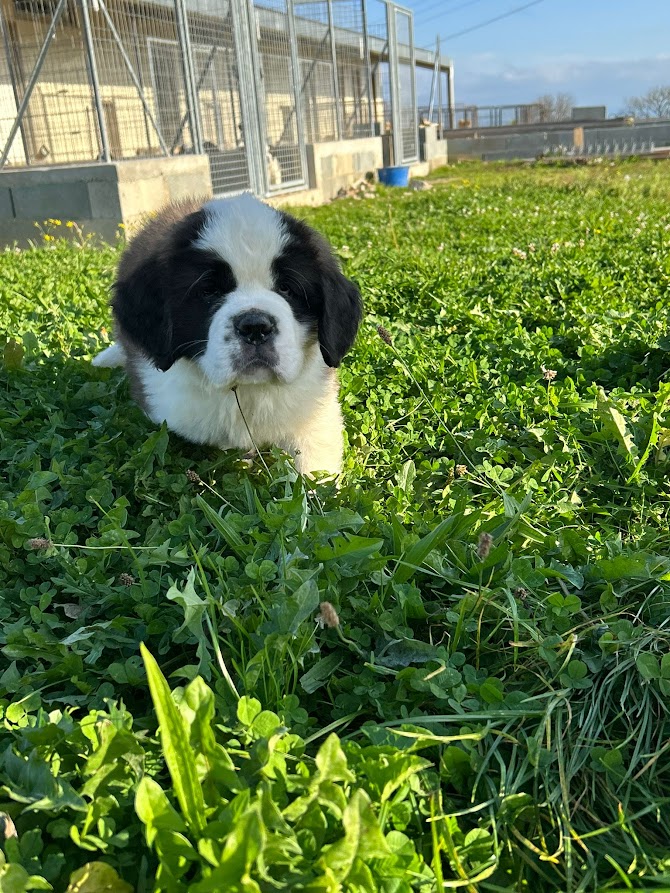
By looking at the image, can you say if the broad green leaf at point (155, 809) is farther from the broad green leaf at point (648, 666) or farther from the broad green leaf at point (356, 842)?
the broad green leaf at point (648, 666)

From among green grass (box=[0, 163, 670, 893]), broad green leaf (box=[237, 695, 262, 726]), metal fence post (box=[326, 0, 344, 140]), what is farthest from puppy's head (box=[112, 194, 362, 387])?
metal fence post (box=[326, 0, 344, 140])

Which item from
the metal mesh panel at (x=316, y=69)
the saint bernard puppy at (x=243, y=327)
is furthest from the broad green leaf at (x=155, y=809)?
the metal mesh panel at (x=316, y=69)

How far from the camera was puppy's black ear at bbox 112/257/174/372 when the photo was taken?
2.26m

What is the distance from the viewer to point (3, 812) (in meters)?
1.05

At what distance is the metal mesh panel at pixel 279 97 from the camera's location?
33.4 feet

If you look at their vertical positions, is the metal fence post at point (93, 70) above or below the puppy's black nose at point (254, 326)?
above

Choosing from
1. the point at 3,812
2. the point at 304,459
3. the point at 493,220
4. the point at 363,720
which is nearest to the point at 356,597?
the point at 363,720

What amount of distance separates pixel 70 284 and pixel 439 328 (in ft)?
8.01

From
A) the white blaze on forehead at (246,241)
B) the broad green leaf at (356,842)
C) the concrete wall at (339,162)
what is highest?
the concrete wall at (339,162)

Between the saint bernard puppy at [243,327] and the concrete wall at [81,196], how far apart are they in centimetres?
501

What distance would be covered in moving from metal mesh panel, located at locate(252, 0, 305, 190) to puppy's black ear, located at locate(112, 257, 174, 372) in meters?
8.47

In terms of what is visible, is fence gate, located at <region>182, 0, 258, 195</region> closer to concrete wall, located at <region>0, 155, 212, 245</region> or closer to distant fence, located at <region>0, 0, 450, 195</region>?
distant fence, located at <region>0, 0, 450, 195</region>

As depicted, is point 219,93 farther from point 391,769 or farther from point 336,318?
point 391,769

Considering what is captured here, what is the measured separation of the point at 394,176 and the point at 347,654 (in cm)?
1441
